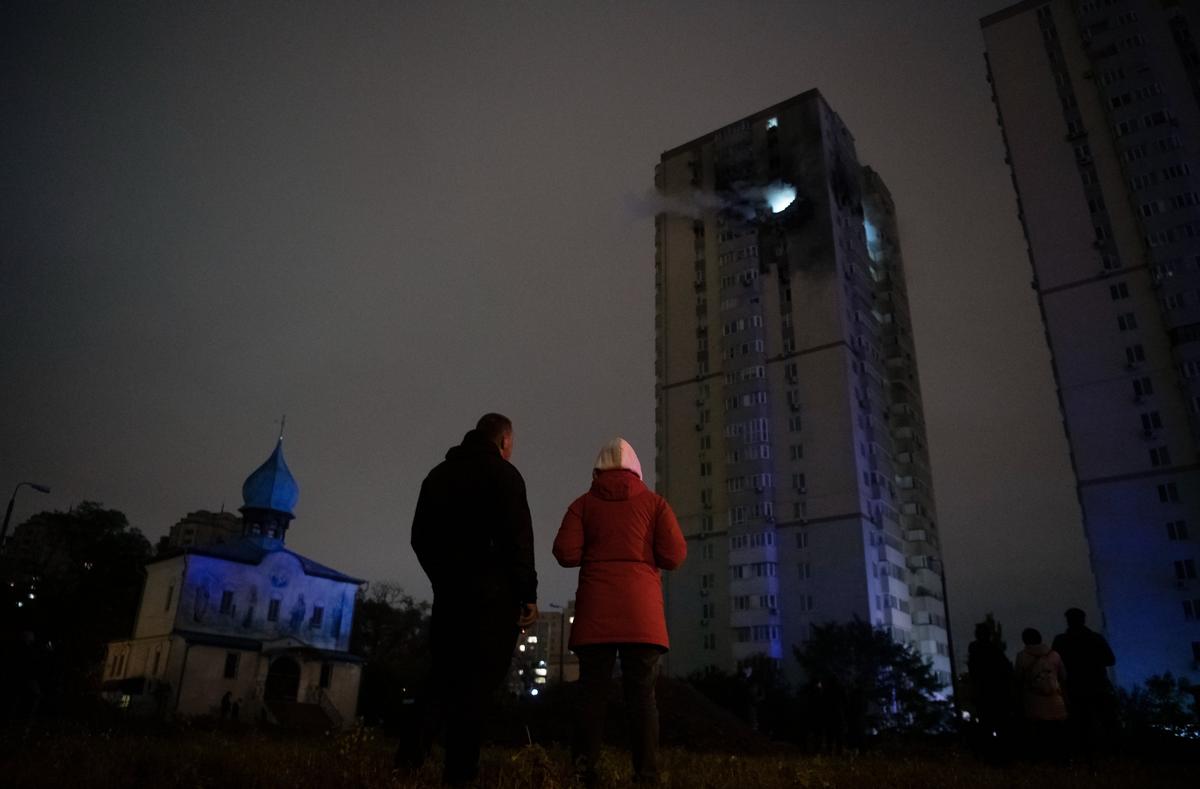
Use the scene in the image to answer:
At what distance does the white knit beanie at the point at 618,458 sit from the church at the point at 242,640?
42529 millimetres

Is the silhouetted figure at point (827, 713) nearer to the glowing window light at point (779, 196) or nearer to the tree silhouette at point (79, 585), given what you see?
the tree silhouette at point (79, 585)

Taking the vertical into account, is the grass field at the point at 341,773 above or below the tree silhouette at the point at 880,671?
below

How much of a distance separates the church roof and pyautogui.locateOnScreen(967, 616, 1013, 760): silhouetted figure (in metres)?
47.8

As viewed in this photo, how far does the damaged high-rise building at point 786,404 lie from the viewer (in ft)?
251

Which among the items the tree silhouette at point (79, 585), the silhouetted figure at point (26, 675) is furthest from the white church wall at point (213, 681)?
the silhouetted figure at point (26, 675)

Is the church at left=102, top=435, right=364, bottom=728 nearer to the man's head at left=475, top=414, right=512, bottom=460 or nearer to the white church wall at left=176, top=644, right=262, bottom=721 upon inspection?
the white church wall at left=176, top=644, right=262, bottom=721

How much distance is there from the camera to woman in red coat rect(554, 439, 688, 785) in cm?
546

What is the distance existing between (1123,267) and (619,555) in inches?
3267

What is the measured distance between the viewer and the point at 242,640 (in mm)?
46969

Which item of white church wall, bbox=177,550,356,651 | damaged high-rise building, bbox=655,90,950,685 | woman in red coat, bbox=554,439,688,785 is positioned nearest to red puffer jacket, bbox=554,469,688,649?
woman in red coat, bbox=554,439,688,785

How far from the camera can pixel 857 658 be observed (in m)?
62.4

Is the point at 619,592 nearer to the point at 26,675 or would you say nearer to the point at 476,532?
the point at 476,532

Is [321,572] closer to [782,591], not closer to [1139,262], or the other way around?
[782,591]

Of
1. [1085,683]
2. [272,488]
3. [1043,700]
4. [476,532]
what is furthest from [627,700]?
[272,488]
